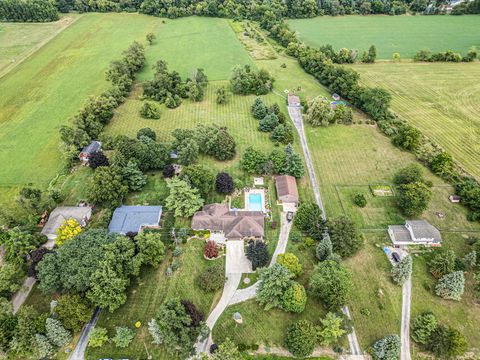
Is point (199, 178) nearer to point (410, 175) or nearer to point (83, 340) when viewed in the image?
point (83, 340)

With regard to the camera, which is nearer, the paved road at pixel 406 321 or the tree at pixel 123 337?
the tree at pixel 123 337

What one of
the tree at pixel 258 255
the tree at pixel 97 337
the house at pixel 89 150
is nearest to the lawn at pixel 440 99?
the tree at pixel 258 255

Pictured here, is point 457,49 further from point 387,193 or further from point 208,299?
point 208,299

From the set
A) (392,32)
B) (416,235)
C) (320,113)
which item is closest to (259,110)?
(320,113)

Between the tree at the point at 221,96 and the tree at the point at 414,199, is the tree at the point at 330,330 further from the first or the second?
the tree at the point at 221,96

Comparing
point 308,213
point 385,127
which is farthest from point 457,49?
point 308,213

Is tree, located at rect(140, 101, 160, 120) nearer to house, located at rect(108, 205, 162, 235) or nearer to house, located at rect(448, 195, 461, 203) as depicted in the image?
house, located at rect(108, 205, 162, 235)
